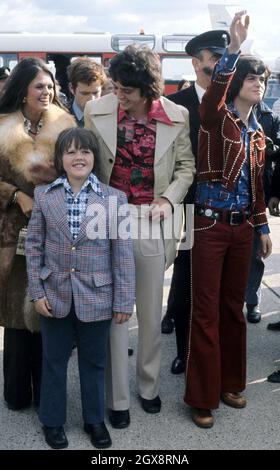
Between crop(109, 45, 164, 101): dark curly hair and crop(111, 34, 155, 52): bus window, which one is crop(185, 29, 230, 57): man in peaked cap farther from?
crop(111, 34, 155, 52): bus window

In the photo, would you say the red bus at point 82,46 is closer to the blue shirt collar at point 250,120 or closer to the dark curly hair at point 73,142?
the blue shirt collar at point 250,120

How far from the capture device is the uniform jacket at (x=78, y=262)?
257 centimetres

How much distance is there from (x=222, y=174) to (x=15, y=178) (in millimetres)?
1041

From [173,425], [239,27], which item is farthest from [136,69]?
[173,425]

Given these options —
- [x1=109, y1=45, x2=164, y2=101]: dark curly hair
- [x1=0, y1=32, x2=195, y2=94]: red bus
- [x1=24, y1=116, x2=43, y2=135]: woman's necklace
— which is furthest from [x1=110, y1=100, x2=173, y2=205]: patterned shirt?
[x1=0, y1=32, x2=195, y2=94]: red bus

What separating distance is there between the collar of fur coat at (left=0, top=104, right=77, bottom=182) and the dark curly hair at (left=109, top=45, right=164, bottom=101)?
0.39m

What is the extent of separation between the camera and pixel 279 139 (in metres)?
4.04

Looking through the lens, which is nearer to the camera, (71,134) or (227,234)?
(71,134)

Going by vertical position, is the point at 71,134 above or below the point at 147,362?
above

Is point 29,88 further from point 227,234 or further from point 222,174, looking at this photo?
point 227,234

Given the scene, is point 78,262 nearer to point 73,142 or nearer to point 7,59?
point 73,142

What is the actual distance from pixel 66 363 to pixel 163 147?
3.87 feet

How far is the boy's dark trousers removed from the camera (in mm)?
2670

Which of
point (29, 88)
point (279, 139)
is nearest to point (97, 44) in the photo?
point (279, 139)
